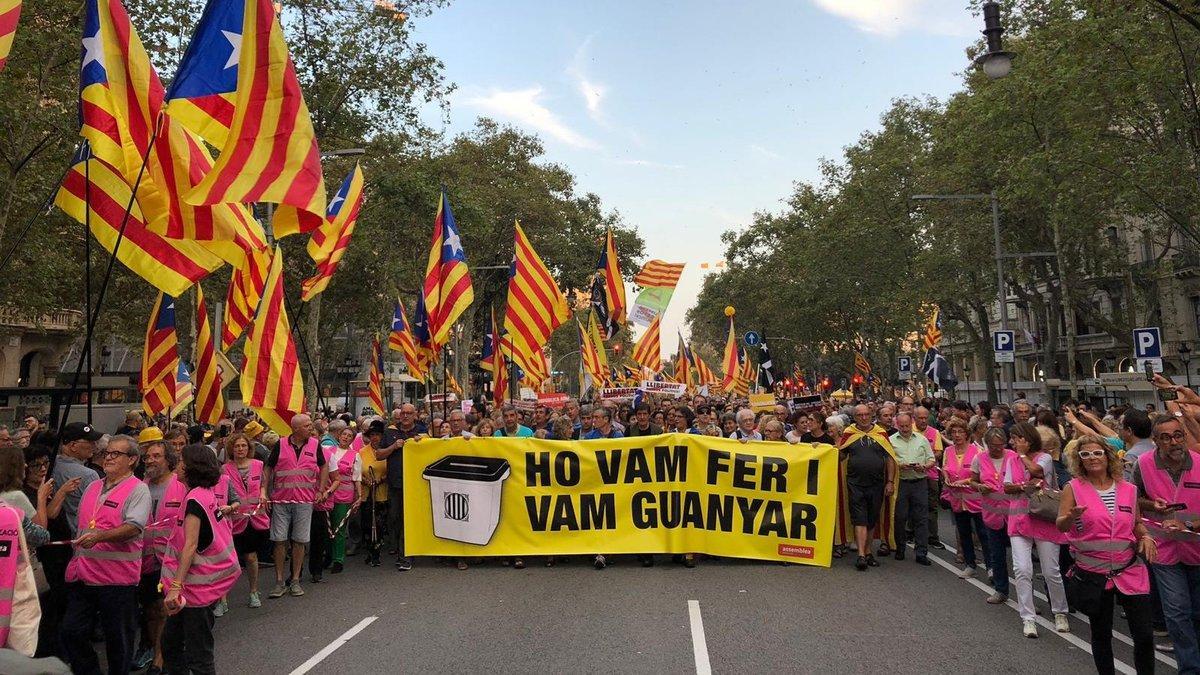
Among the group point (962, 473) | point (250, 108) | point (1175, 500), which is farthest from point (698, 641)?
point (250, 108)

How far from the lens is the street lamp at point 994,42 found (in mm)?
11141

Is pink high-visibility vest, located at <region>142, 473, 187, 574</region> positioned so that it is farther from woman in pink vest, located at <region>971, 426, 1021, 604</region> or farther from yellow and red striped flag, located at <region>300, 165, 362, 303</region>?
woman in pink vest, located at <region>971, 426, 1021, 604</region>

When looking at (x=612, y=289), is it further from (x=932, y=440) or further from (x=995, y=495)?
(x=995, y=495)

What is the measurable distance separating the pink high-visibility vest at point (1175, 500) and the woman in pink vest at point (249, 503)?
7000 millimetres

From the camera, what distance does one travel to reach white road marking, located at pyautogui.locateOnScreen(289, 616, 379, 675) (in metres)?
6.10

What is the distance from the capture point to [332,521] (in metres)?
9.66

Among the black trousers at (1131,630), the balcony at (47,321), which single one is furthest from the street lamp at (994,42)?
the balcony at (47,321)

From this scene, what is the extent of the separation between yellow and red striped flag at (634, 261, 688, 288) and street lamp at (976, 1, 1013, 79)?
11.0 meters

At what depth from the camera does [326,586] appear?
8945 millimetres

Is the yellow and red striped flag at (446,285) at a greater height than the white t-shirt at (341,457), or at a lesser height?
greater

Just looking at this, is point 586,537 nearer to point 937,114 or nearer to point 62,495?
point 62,495

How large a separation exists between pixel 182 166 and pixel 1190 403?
8476 millimetres

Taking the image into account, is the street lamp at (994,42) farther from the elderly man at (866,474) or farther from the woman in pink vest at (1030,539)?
the woman in pink vest at (1030,539)

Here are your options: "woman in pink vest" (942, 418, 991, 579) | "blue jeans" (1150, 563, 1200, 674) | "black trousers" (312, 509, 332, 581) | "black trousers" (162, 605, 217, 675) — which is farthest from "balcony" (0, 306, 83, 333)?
"blue jeans" (1150, 563, 1200, 674)
